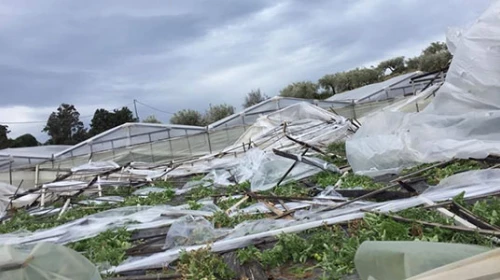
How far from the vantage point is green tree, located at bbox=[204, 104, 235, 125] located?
36.5 m

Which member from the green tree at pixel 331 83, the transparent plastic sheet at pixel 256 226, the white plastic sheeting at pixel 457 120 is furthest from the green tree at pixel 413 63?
the transparent plastic sheet at pixel 256 226

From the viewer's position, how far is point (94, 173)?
11914mm

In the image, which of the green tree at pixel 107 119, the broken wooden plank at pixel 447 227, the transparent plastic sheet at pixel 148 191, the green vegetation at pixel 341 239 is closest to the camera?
the broken wooden plank at pixel 447 227

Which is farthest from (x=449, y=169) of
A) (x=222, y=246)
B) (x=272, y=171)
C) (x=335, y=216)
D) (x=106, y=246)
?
(x=106, y=246)

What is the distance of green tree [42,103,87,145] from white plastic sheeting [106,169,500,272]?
3611cm

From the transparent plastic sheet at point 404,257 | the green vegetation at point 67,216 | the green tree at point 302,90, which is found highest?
the green tree at point 302,90

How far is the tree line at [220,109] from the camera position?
117 feet

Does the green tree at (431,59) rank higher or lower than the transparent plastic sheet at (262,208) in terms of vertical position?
higher

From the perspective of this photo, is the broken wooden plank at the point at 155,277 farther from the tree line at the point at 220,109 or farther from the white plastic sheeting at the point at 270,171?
the tree line at the point at 220,109

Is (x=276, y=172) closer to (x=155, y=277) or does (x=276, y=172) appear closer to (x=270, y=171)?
(x=270, y=171)

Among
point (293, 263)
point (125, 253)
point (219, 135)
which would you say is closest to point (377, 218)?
point (293, 263)

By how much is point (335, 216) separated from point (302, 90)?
38.3 meters

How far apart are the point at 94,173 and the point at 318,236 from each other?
9.95 metres

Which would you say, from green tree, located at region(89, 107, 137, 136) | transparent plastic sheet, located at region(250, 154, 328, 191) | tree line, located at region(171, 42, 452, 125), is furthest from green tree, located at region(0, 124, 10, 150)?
transparent plastic sheet, located at region(250, 154, 328, 191)
